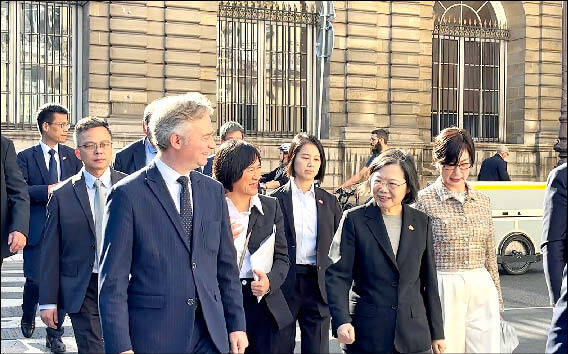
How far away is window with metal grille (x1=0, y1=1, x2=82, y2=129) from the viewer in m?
A: 20.9

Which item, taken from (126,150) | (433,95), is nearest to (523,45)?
(433,95)

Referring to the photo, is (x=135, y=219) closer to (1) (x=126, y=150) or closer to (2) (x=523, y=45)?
(1) (x=126, y=150)

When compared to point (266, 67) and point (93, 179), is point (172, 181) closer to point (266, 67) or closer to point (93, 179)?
point (93, 179)

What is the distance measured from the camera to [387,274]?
16.9ft

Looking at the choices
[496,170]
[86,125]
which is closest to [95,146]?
[86,125]

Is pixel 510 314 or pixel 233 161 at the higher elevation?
pixel 233 161

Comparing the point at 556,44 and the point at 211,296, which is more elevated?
the point at 556,44

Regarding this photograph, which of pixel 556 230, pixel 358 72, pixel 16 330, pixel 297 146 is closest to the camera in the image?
pixel 556 230

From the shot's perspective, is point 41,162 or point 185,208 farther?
point 41,162

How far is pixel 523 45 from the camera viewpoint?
86.9 ft

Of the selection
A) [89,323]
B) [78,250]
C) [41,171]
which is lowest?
[89,323]

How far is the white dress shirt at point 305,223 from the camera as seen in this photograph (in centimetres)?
648

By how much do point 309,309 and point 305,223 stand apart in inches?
23.2

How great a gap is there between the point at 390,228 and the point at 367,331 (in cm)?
58
